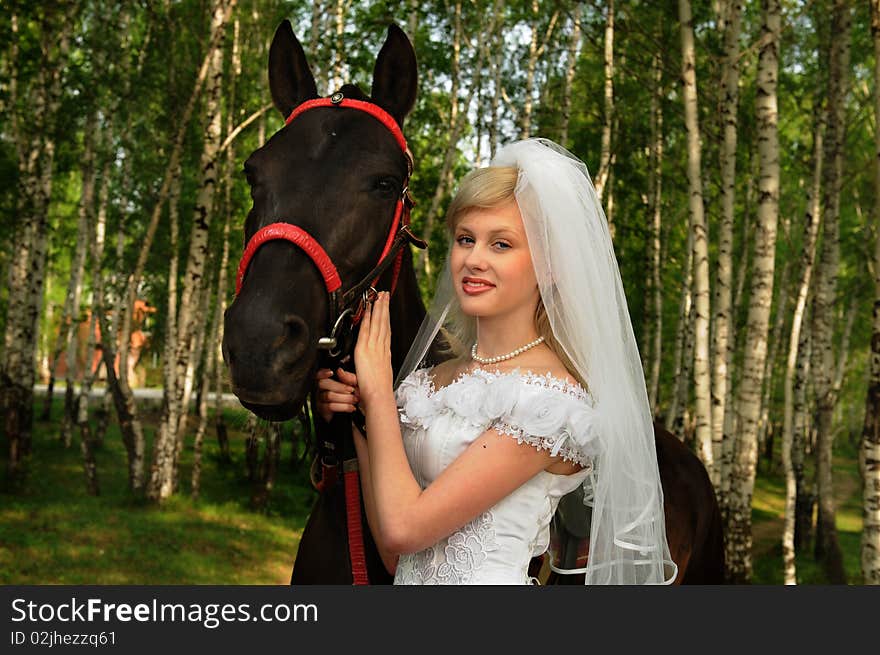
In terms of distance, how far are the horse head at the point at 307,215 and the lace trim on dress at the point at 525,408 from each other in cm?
47

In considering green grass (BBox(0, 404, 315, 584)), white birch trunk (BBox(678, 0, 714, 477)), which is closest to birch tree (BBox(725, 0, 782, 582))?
white birch trunk (BBox(678, 0, 714, 477))

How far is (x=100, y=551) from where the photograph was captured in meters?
9.96

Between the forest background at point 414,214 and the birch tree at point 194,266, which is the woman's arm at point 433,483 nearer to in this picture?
the forest background at point 414,214

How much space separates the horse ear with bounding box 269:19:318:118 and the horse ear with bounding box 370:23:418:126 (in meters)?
0.26

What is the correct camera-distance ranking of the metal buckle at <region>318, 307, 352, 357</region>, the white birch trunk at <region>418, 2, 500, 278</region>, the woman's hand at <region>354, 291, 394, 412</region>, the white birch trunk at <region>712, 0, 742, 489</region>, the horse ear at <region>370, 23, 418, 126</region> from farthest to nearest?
the white birch trunk at <region>418, 2, 500, 278</region>
the white birch trunk at <region>712, 0, 742, 489</region>
the horse ear at <region>370, 23, 418, 126</region>
the woman's hand at <region>354, 291, 394, 412</region>
the metal buckle at <region>318, 307, 352, 357</region>

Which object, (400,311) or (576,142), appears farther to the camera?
(576,142)

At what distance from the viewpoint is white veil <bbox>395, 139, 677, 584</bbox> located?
2564 millimetres

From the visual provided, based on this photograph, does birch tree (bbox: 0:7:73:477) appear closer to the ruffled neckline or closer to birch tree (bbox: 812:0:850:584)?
the ruffled neckline

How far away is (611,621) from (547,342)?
951mm

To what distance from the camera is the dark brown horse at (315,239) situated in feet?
7.06

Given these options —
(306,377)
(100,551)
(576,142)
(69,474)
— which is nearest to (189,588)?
(306,377)

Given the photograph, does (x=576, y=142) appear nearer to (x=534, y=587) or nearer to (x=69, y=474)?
(x=69, y=474)

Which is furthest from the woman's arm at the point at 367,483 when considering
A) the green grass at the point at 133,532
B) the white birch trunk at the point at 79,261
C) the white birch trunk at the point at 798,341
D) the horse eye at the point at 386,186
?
the white birch trunk at the point at 79,261

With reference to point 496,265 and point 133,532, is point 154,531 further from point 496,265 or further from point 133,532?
point 496,265
